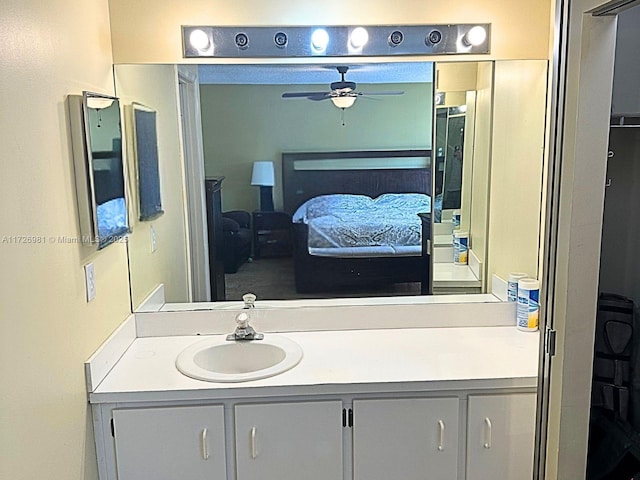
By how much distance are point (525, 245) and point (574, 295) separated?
0.93m

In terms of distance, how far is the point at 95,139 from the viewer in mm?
1903

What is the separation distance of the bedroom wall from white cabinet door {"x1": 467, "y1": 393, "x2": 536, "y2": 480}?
1.09 metres

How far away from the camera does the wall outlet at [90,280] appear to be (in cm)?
187

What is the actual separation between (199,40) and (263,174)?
0.60m

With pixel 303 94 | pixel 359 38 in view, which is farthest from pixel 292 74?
pixel 359 38

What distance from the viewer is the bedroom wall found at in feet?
7.65

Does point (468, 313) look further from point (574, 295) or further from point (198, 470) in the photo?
point (198, 470)

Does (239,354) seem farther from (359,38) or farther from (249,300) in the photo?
(359,38)

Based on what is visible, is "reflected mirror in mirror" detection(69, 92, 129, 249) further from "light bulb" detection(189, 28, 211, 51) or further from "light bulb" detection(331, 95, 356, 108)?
"light bulb" detection(331, 95, 356, 108)

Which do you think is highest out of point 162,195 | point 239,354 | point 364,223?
point 162,195

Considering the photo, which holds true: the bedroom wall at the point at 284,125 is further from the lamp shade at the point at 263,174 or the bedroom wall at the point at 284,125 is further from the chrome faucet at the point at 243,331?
the chrome faucet at the point at 243,331

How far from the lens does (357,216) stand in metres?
2.43

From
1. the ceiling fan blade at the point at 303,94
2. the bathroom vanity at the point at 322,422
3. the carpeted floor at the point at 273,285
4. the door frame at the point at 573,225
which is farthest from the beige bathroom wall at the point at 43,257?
the door frame at the point at 573,225

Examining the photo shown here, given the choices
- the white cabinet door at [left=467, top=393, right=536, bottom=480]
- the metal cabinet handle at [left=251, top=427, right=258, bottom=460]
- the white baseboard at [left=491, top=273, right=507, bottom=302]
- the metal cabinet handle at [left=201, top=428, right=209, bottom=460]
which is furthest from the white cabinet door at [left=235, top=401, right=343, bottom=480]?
the white baseboard at [left=491, top=273, right=507, bottom=302]
